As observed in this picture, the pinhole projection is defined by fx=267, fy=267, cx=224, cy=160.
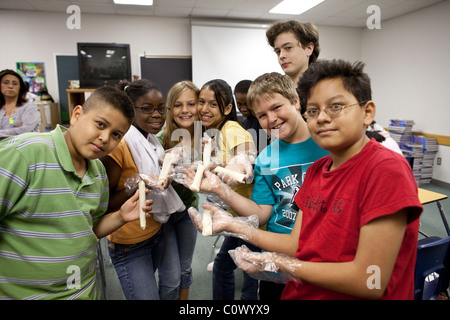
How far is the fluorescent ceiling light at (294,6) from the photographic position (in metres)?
4.95

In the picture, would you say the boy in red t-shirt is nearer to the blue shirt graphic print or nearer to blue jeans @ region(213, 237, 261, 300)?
the blue shirt graphic print

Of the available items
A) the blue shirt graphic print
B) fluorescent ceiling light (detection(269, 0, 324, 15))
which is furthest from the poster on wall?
the blue shirt graphic print

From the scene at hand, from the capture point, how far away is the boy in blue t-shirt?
3.96 feet

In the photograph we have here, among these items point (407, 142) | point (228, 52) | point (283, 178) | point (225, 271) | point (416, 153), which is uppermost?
point (228, 52)

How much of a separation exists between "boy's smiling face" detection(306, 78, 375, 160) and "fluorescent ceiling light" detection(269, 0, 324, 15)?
4.93 meters

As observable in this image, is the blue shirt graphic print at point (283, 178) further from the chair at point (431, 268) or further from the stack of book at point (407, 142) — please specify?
the stack of book at point (407, 142)

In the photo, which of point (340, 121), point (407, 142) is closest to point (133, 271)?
point (340, 121)

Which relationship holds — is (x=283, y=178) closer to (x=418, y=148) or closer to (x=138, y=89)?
(x=138, y=89)

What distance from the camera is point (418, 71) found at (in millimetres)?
5250

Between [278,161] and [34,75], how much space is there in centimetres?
609

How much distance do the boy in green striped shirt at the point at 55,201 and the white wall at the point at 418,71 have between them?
5.93 meters

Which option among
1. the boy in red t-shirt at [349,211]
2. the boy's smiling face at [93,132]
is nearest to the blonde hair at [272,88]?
the boy in red t-shirt at [349,211]

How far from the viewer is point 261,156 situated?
4.33 ft

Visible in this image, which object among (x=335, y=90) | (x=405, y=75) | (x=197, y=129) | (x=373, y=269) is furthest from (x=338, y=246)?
(x=405, y=75)
